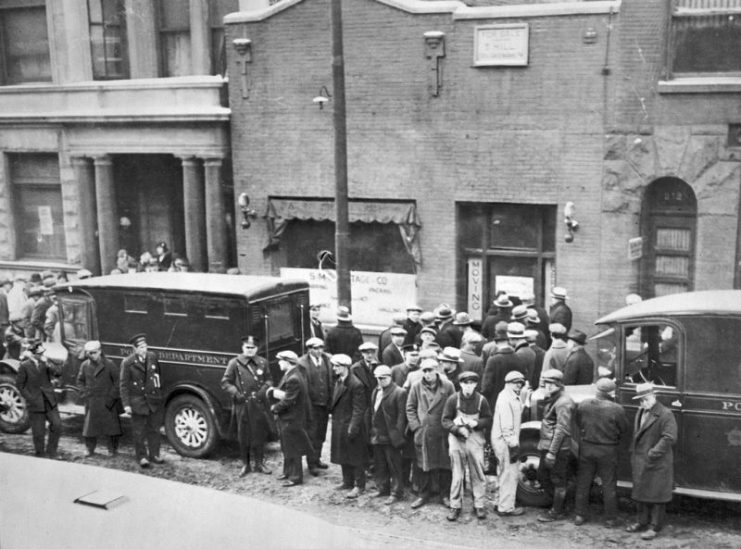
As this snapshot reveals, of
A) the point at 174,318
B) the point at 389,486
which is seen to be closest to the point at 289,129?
the point at 174,318

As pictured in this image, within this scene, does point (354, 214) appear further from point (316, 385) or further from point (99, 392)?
point (99, 392)

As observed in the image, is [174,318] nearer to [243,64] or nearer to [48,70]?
[243,64]

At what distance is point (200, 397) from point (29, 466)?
23.8ft

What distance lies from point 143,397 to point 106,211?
9564 millimetres

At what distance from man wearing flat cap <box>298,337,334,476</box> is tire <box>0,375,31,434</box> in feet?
15.6

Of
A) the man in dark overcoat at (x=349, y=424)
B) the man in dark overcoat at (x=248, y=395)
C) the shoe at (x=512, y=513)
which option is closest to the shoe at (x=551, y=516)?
the shoe at (x=512, y=513)

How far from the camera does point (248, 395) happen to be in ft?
35.7

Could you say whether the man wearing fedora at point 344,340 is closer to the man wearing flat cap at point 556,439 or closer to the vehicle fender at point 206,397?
the vehicle fender at point 206,397

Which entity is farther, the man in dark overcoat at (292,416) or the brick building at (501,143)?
the brick building at (501,143)

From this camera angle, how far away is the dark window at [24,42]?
2148 centimetres

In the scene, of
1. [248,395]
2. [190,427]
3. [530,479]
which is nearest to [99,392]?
[190,427]

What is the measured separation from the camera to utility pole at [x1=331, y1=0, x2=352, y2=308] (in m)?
12.8

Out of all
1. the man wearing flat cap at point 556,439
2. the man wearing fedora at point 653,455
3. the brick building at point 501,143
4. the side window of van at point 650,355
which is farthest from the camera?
the brick building at point 501,143

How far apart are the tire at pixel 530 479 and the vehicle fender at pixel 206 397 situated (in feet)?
13.2
